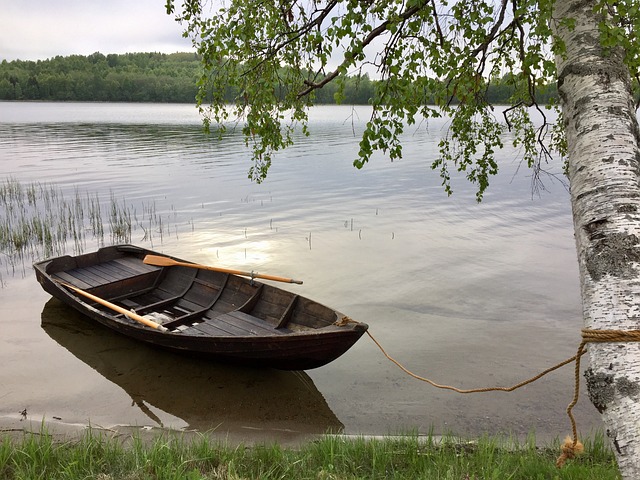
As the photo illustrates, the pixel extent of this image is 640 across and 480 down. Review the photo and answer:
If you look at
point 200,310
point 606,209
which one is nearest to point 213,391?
point 200,310

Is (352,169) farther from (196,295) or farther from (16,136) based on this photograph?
(16,136)

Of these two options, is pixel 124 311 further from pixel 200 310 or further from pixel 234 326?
pixel 234 326

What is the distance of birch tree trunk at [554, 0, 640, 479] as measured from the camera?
2230mm

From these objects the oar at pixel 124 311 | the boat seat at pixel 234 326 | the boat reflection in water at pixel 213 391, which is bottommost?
the boat reflection in water at pixel 213 391

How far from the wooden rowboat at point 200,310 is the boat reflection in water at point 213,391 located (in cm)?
45

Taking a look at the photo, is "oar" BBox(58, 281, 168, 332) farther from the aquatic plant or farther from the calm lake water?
the aquatic plant

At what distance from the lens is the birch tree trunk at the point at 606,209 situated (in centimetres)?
223

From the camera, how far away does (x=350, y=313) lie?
944 cm

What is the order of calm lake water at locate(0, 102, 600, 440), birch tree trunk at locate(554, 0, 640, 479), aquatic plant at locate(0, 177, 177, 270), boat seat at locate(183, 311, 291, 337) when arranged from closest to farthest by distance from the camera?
birch tree trunk at locate(554, 0, 640, 479)
calm lake water at locate(0, 102, 600, 440)
boat seat at locate(183, 311, 291, 337)
aquatic plant at locate(0, 177, 177, 270)

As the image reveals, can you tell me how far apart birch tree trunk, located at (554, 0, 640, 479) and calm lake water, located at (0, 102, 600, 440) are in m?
2.76

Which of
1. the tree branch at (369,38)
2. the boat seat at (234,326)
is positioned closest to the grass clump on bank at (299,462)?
the boat seat at (234,326)

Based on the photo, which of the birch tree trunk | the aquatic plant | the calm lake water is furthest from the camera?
the aquatic plant

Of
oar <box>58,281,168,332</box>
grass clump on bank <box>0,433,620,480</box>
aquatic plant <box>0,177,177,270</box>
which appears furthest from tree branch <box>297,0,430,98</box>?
aquatic plant <box>0,177,177,270</box>

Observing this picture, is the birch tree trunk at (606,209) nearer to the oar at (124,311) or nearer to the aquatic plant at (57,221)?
the oar at (124,311)
